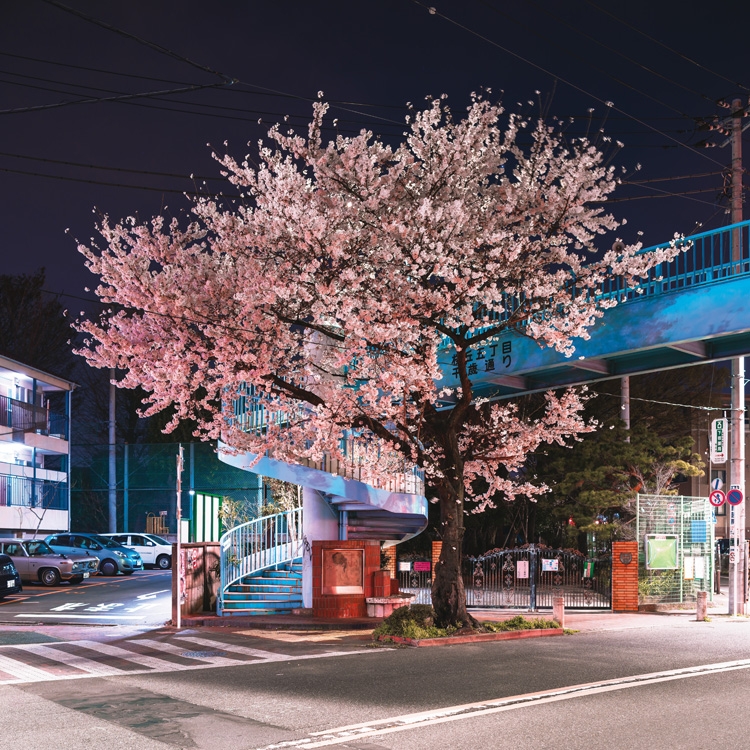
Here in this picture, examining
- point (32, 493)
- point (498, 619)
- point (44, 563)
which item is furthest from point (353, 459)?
point (32, 493)

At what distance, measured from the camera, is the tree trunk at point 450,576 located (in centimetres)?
1764

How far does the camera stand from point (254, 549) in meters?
21.1

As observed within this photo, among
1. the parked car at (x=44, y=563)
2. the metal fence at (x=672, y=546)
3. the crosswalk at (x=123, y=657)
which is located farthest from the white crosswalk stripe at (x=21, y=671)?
the parked car at (x=44, y=563)

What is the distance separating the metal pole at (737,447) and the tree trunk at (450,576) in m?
8.64

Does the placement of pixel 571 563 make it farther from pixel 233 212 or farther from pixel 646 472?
pixel 233 212

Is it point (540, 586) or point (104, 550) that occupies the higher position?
point (104, 550)

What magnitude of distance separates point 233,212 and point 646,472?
823 inches

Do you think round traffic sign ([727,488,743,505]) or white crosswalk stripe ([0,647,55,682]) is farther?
round traffic sign ([727,488,743,505])

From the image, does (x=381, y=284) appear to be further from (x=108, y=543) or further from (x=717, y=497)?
(x=108, y=543)

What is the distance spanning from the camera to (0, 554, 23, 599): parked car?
25.4 meters

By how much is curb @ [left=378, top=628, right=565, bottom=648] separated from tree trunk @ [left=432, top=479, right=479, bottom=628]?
→ 1.47ft

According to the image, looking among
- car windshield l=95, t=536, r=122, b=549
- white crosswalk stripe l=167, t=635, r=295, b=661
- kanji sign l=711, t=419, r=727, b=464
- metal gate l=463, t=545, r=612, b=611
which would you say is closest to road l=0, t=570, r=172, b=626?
car windshield l=95, t=536, r=122, b=549

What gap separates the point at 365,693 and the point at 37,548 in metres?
23.2

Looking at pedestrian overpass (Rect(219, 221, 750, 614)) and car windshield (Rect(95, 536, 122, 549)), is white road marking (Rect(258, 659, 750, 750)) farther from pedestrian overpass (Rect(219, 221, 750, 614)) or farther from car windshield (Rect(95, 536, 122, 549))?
car windshield (Rect(95, 536, 122, 549))
